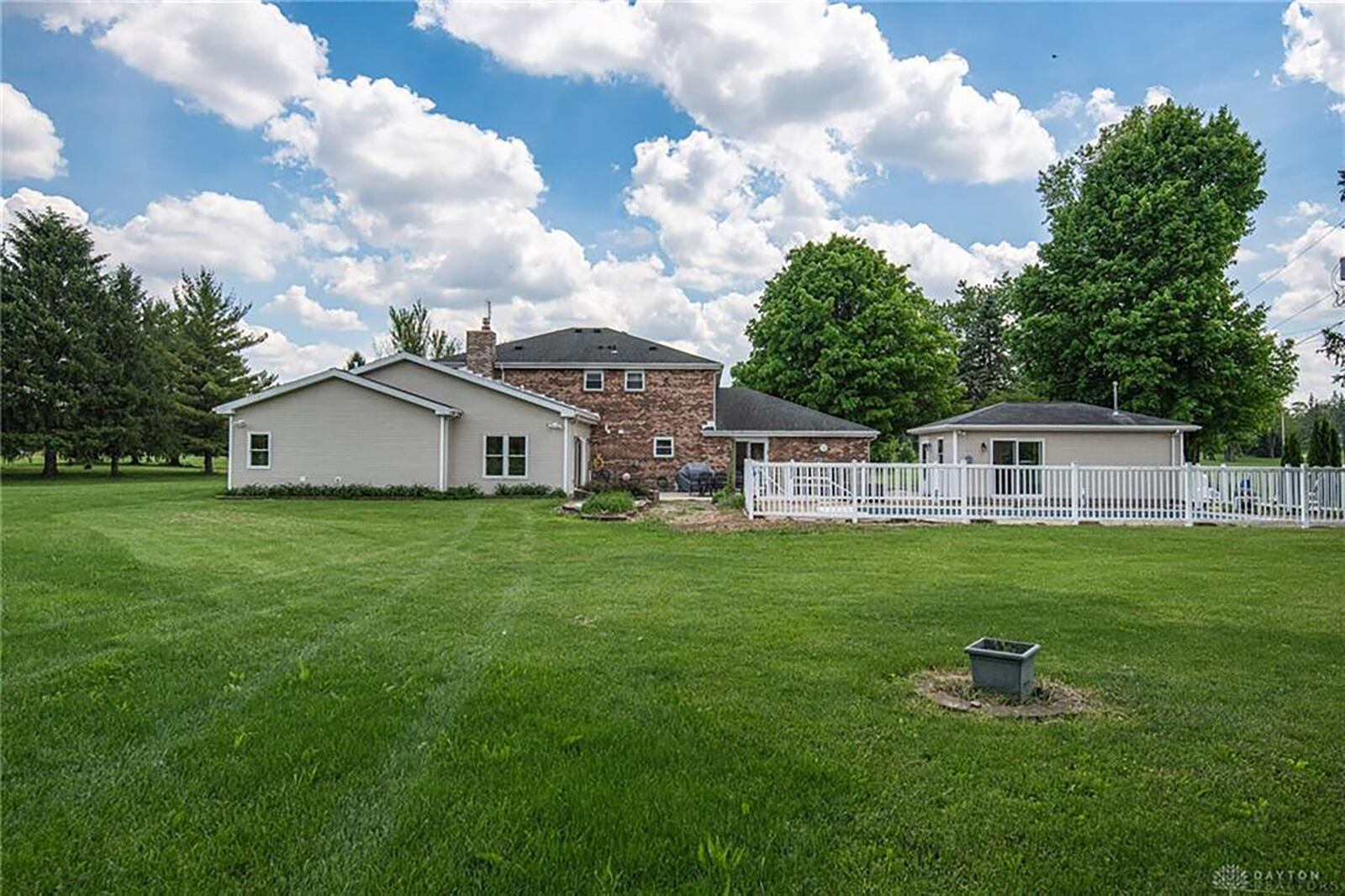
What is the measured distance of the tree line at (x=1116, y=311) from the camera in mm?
28000

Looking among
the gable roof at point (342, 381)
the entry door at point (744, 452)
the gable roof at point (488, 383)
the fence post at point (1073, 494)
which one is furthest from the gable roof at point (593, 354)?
the fence post at point (1073, 494)

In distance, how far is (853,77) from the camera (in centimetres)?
1443

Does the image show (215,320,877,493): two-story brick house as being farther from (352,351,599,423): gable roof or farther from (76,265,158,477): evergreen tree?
(76,265,158,477): evergreen tree

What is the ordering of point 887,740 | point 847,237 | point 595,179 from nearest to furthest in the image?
point 887,740
point 595,179
point 847,237

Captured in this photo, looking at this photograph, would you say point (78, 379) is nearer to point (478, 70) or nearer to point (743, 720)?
point (478, 70)

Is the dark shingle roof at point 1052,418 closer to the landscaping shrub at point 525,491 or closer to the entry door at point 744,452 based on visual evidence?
the entry door at point 744,452

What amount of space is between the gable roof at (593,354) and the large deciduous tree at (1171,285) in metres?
14.4

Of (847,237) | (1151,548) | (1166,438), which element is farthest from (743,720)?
(847,237)

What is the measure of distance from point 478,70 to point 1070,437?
59.5ft

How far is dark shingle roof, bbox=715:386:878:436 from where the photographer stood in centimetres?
2825

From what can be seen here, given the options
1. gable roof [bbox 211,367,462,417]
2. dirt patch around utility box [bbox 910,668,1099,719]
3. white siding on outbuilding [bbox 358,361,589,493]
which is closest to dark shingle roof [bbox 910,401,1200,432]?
white siding on outbuilding [bbox 358,361,589,493]

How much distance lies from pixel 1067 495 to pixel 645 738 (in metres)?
15.5

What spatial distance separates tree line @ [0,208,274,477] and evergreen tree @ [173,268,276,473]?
3.49ft

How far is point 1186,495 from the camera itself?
16594mm
